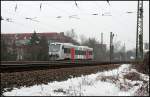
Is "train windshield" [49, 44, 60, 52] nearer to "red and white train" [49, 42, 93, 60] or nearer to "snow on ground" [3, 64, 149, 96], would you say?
"red and white train" [49, 42, 93, 60]

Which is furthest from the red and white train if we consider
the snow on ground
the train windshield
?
the snow on ground

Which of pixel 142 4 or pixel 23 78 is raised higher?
pixel 142 4

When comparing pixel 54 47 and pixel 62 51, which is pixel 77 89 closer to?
pixel 62 51

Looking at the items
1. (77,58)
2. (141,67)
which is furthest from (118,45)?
(141,67)

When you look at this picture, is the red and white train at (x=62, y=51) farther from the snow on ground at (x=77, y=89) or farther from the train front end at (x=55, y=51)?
the snow on ground at (x=77, y=89)

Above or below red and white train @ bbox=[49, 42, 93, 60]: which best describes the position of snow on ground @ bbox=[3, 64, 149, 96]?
above

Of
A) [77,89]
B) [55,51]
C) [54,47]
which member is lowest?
[55,51]

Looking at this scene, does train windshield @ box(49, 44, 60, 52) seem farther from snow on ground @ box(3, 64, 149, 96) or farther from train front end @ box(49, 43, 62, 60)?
snow on ground @ box(3, 64, 149, 96)

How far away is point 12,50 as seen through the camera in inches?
2456

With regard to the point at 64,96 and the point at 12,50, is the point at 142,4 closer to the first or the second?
the point at 64,96

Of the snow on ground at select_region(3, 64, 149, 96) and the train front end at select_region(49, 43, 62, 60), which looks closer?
the snow on ground at select_region(3, 64, 149, 96)

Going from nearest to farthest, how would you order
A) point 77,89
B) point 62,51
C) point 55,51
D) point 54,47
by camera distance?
point 77,89, point 62,51, point 55,51, point 54,47

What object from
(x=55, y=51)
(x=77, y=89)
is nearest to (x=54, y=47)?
(x=55, y=51)

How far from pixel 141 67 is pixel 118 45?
123292 millimetres
